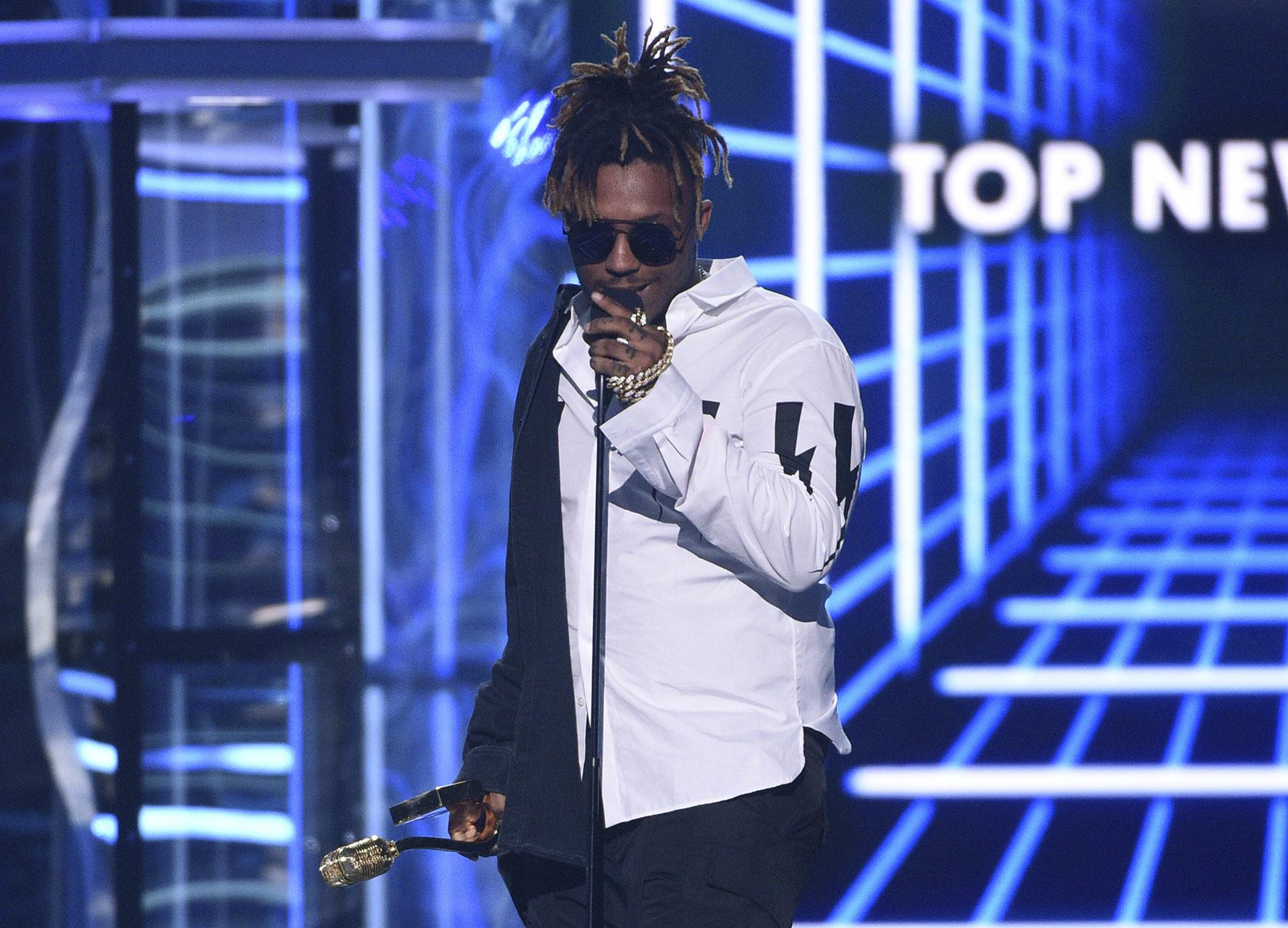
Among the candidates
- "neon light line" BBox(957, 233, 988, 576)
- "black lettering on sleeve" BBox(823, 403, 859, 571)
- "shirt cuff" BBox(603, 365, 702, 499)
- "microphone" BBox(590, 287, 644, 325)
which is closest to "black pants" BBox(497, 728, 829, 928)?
"black lettering on sleeve" BBox(823, 403, 859, 571)

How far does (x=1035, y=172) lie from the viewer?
11.6 ft

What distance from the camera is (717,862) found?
1.55 metres

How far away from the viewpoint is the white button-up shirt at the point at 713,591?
1519 millimetres

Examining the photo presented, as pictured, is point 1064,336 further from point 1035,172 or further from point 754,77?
point 754,77

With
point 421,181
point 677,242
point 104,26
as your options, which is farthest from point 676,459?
point 104,26

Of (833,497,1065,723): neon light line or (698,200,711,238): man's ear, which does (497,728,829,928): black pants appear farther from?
(833,497,1065,723): neon light line

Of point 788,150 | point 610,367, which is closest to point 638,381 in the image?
point 610,367

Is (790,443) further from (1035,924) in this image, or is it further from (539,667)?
(1035,924)

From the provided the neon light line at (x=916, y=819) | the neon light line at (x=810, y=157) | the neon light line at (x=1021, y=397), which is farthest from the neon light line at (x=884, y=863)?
the neon light line at (x=810, y=157)

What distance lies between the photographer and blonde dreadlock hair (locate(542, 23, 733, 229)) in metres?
1.54

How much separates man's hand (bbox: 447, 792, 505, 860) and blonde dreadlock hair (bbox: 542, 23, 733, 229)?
66cm

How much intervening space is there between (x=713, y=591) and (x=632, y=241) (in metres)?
0.37

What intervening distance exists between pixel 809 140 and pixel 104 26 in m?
1.57

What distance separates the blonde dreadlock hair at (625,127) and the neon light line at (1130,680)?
89.1 inches
